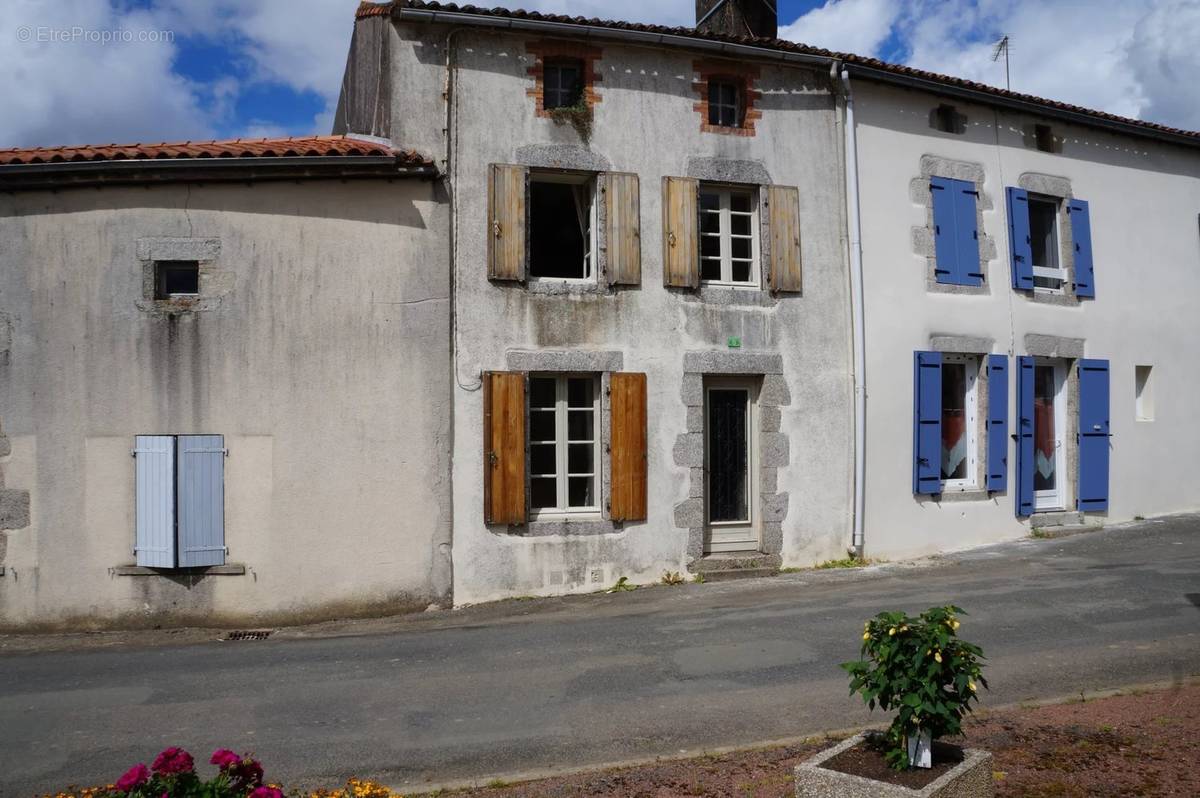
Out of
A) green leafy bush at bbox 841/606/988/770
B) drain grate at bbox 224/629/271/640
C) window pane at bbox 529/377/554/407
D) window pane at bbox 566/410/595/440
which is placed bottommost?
drain grate at bbox 224/629/271/640

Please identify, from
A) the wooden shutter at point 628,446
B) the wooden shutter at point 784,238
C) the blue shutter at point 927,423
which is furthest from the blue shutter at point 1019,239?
the wooden shutter at point 628,446

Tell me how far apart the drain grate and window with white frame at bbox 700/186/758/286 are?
18.5 feet

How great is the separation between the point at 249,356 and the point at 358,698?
3908mm

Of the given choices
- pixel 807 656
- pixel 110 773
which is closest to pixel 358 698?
pixel 110 773

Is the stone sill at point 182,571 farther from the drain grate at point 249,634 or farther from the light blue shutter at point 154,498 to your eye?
the drain grate at point 249,634

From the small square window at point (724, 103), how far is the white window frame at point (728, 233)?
2.36 ft

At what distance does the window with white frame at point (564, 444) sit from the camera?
31.0ft

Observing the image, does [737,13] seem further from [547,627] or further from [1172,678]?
[1172,678]

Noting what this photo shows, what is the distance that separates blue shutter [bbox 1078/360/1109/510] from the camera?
11617 millimetres

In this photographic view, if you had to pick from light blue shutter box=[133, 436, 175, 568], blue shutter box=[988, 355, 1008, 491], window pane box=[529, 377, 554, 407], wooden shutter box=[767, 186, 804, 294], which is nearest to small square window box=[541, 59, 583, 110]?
wooden shutter box=[767, 186, 804, 294]

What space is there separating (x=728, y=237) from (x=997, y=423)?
399 cm

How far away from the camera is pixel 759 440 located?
10.1m

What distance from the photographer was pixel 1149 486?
1219cm

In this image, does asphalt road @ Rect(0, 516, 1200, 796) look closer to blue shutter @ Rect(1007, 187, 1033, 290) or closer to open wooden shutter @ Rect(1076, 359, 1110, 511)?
open wooden shutter @ Rect(1076, 359, 1110, 511)
